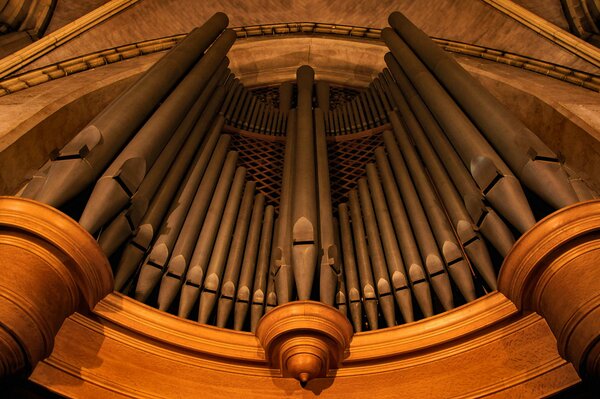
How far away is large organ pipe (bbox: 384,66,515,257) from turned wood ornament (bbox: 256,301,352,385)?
101 centimetres

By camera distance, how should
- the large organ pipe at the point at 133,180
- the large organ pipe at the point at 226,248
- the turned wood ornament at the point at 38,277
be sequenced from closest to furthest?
the turned wood ornament at the point at 38,277
the large organ pipe at the point at 133,180
the large organ pipe at the point at 226,248

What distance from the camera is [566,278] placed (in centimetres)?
234

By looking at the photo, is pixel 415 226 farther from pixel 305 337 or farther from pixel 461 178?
pixel 305 337

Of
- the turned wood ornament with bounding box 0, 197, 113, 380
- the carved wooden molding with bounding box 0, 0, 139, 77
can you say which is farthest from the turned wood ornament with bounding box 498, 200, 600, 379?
the carved wooden molding with bounding box 0, 0, 139, 77

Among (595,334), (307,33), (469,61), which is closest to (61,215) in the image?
(595,334)

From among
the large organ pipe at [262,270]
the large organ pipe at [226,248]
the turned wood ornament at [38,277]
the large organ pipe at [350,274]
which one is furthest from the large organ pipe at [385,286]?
the turned wood ornament at [38,277]

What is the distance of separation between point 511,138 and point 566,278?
4.04ft

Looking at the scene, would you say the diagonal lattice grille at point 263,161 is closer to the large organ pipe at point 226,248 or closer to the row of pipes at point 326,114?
the row of pipes at point 326,114

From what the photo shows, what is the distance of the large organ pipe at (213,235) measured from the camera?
→ 3.12 m

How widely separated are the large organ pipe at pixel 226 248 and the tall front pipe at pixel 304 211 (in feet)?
1.42

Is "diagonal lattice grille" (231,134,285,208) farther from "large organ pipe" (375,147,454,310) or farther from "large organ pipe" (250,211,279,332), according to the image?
"large organ pipe" (375,147,454,310)

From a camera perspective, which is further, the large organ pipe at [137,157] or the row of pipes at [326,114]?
the row of pipes at [326,114]

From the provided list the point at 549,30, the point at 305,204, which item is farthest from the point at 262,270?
the point at 549,30

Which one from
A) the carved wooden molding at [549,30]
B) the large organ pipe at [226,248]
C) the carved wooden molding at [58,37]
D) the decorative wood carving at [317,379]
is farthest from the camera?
the carved wooden molding at [549,30]
